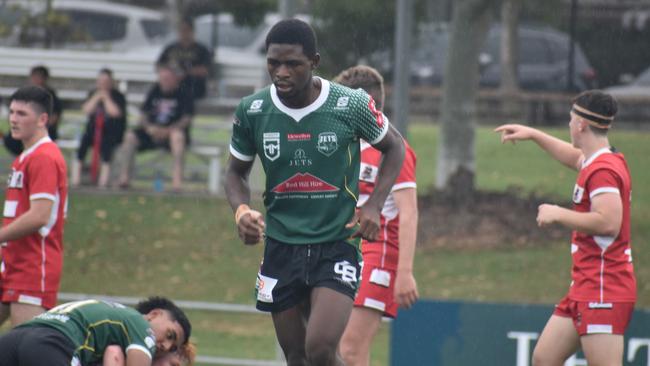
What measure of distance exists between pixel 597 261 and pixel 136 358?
2858 millimetres

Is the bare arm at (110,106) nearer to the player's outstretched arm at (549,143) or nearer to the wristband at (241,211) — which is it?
the player's outstretched arm at (549,143)

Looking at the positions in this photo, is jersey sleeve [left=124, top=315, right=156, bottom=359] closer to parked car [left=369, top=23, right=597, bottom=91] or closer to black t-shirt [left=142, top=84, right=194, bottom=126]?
black t-shirt [left=142, top=84, right=194, bottom=126]

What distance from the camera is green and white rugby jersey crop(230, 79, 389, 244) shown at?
21.8 feet

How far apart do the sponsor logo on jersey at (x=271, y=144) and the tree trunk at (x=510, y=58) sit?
1087 centimetres

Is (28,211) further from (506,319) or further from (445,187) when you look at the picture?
(445,187)

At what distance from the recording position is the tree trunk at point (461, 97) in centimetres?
1633

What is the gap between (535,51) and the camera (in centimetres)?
1877

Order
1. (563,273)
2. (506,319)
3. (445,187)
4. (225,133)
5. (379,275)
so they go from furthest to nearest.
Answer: (225,133)
(445,187)
(563,273)
(506,319)
(379,275)

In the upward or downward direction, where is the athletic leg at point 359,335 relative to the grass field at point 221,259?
upward

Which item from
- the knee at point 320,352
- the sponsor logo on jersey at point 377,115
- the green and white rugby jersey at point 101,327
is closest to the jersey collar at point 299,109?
the sponsor logo on jersey at point 377,115

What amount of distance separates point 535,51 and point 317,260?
1272cm

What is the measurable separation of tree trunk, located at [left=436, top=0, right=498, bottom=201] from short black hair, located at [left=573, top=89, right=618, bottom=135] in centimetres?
858

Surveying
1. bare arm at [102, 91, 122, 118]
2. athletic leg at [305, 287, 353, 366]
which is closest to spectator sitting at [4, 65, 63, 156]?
bare arm at [102, 91, 122, 118]

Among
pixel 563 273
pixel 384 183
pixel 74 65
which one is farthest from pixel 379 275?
pixel 74 65
